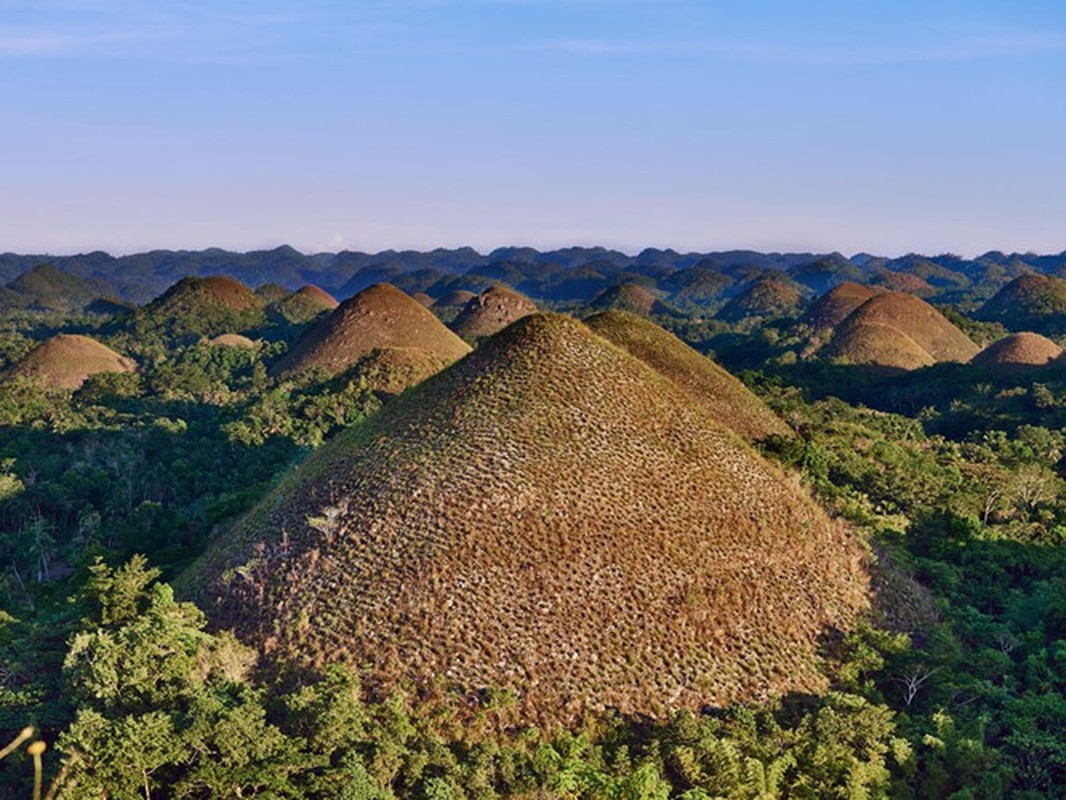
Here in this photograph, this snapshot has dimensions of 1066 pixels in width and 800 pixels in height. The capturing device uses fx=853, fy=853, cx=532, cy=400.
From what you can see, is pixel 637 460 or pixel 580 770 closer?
pixel 580 770

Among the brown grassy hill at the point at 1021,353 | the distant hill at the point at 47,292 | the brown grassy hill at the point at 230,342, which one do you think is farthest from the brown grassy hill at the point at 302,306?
the brown grassy hill at the point at 1021,353

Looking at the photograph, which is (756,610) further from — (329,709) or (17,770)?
(17,770)

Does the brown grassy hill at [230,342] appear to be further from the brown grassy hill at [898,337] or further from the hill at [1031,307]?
the hill at [1031,307]

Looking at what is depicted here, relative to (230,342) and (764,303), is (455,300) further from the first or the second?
(764,303)

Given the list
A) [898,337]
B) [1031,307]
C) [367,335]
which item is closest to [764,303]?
[1031,307]

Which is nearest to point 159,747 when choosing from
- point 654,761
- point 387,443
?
point 654,761
